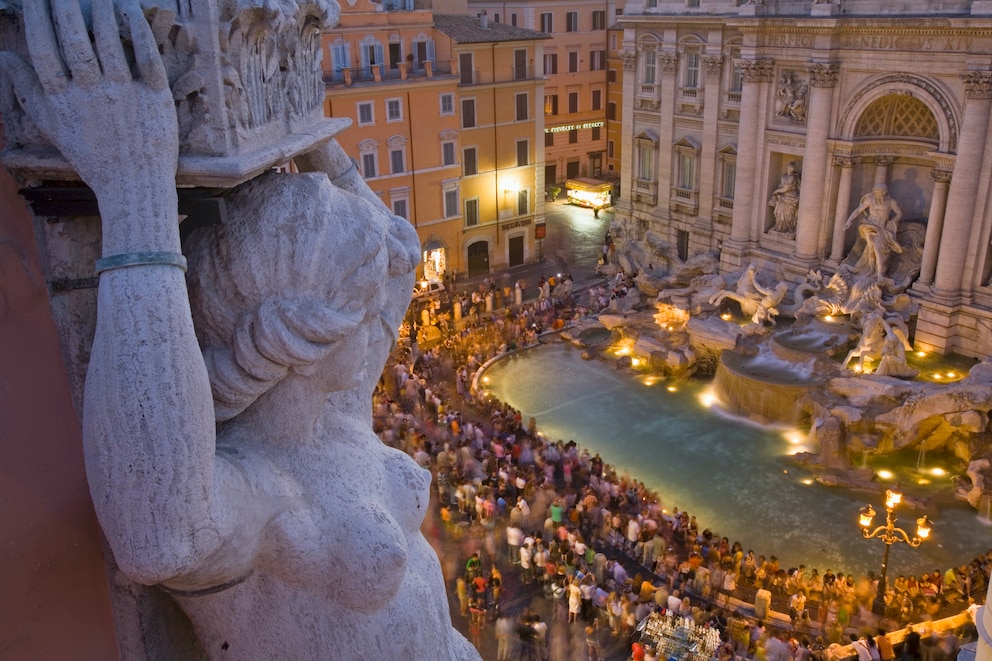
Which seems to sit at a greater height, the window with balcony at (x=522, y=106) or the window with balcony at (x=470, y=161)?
the window with balcony at (x=522, y=106)

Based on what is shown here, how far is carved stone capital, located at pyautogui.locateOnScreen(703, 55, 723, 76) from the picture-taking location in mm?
28000

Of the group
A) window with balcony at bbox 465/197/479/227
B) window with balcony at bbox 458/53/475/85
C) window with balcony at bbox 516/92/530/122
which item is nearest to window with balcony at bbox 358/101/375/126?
window with balcony at bbox 458/53/475/85

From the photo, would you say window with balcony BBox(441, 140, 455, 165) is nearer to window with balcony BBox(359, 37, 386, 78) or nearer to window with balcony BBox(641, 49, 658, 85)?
window with balcony BBox(359, 37, 386, 78)

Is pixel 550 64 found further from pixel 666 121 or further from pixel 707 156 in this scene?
pixel 707 156

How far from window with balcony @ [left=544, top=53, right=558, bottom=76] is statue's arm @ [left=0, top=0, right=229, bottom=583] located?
4442 centimetres

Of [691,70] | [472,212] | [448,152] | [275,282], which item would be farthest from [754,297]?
[275,282]

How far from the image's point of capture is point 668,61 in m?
29.9

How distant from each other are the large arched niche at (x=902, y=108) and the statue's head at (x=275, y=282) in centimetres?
2244

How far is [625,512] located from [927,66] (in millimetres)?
13781

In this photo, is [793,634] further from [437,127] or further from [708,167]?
[437,127]

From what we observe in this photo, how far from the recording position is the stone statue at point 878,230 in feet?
78.0

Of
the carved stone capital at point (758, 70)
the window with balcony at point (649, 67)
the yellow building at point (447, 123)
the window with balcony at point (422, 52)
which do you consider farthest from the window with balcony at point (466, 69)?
the carved stone capital at point (758, 70)

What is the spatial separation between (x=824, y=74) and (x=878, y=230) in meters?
4.39

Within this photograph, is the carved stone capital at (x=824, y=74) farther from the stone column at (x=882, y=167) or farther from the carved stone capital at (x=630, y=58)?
the carved stone capital at (x=630, y=58)
